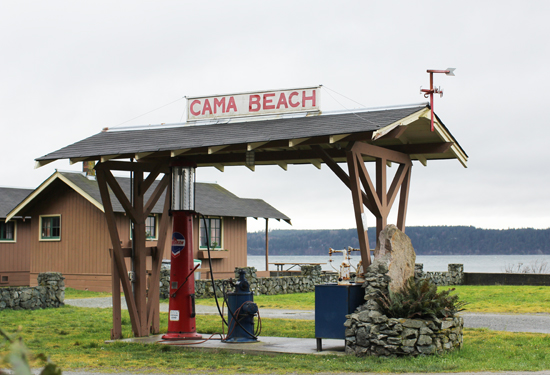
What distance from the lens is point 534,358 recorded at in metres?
9.41

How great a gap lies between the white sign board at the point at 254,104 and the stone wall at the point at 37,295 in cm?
937

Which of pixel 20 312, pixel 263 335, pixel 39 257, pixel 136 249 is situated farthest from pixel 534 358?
pixel 39 257

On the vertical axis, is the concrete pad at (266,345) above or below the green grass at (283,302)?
above

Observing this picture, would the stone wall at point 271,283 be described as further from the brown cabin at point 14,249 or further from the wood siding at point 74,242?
the brown cabin at point 14,249

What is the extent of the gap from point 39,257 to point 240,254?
29.9 feet

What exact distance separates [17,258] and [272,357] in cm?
2316

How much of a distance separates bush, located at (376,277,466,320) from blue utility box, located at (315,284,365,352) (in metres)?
0.54

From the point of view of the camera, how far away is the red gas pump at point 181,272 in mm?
11695

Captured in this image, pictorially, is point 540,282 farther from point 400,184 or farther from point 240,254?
point 400,184

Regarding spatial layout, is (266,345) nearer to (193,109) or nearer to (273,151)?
(273,151)

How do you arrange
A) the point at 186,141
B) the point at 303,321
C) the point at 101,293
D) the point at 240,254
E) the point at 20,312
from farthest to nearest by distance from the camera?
the point at 240,254, the point at 101,293, the point at 20,312, the point at 303,321, the point at 186,141

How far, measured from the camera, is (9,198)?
103ft

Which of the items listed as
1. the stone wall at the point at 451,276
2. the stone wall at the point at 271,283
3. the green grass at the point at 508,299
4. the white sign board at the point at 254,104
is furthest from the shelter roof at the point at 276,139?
the stone wall at the point at 451,276

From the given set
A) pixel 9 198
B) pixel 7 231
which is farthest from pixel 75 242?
pixel 9 198
